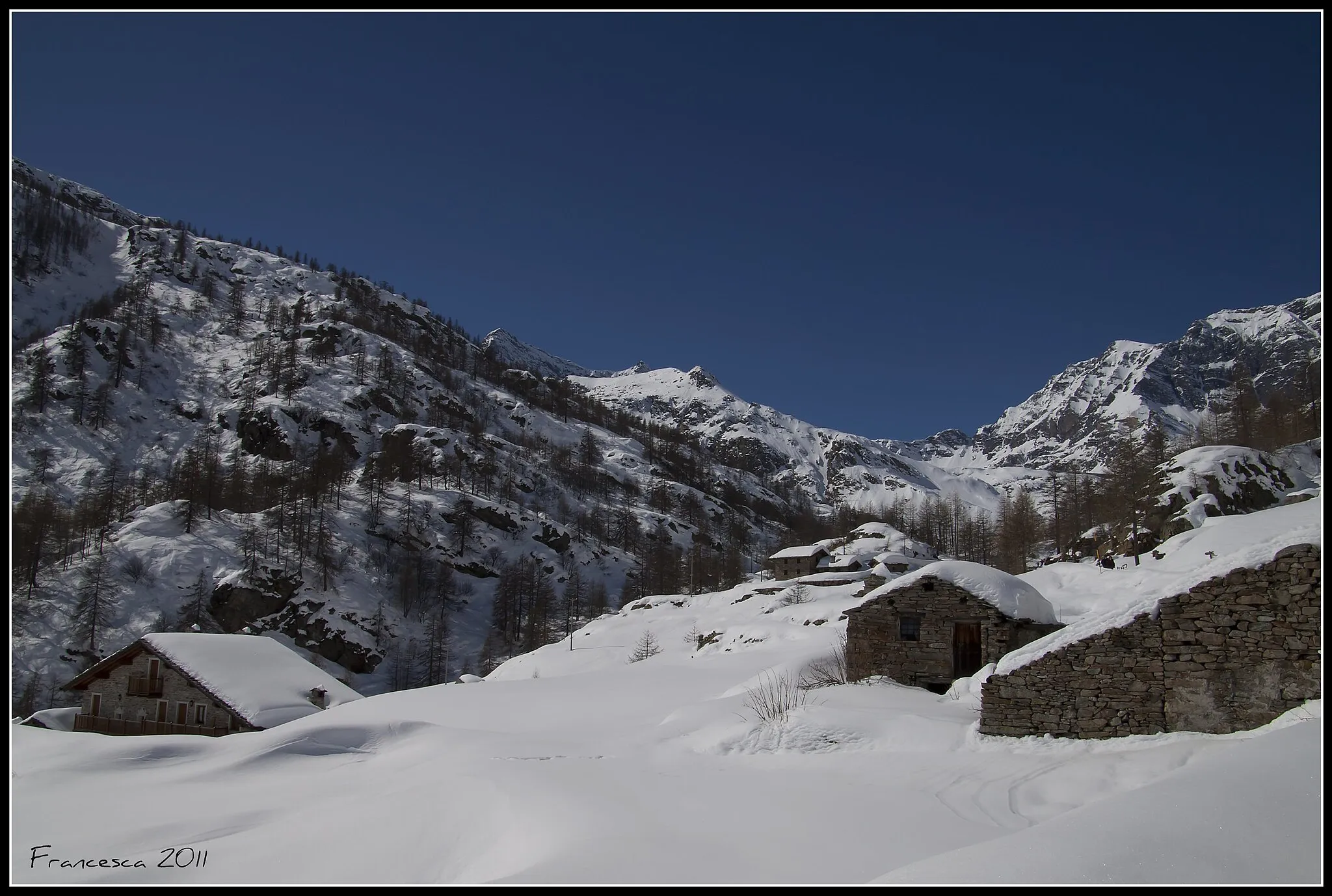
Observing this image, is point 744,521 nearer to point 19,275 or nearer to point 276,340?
point 276,340

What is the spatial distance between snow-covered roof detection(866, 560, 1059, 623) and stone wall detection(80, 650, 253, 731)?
2806 cm

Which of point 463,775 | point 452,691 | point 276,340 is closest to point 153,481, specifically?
point 276,340

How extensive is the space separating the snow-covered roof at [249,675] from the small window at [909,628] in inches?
1034

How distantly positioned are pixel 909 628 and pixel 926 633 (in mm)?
472

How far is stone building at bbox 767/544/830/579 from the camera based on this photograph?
90.5 metres

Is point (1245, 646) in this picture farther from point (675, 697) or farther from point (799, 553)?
point (799, 553)

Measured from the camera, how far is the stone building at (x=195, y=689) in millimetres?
31438

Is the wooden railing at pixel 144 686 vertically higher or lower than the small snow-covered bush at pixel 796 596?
lower

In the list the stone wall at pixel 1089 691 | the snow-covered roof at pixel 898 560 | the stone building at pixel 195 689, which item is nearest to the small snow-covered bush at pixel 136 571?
the stone building at pixel 195 689

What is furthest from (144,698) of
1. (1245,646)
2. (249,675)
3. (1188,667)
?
(1245,646)

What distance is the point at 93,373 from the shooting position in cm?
12731

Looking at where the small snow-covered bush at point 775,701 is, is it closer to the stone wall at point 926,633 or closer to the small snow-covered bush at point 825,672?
the small snow-covered bush at point 825,672

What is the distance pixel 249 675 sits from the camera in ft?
110

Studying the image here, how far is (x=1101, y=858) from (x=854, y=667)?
16267 mm
